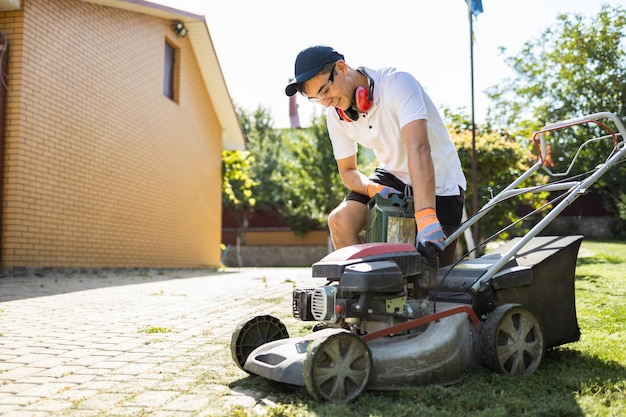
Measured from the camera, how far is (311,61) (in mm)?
3012

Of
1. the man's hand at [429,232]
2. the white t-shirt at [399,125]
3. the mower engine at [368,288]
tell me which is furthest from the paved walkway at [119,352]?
the white t-shirt at [399,125]

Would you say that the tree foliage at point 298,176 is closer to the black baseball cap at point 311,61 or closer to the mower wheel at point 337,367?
the black baseball cap at point 311,61

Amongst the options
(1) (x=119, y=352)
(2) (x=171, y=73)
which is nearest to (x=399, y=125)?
(1) (x=119, y=352)

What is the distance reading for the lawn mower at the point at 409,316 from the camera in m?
2.57

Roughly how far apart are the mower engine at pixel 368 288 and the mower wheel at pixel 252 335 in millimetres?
393

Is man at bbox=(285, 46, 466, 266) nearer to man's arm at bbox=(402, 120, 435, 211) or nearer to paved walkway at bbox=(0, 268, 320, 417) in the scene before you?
man's arm at bbox=(402, 120, 435, 211)

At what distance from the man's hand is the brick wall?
7818 millimetres

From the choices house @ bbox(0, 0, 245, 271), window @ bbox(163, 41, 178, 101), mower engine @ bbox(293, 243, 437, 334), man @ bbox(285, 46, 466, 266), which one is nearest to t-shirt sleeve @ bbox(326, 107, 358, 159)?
man @ bbox(285, 46, 466, 266)

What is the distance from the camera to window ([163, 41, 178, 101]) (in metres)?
15.4

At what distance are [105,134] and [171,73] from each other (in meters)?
4.32

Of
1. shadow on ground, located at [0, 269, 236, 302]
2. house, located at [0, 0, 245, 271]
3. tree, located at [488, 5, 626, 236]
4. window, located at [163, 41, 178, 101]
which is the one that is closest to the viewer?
shadow on ground, located at [0, 269, 236, 302]

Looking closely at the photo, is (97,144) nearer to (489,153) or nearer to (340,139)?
(489,153)

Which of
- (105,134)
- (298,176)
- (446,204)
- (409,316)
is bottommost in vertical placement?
(409,316)

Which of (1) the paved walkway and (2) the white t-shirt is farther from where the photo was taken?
(2) the white t-shirt
